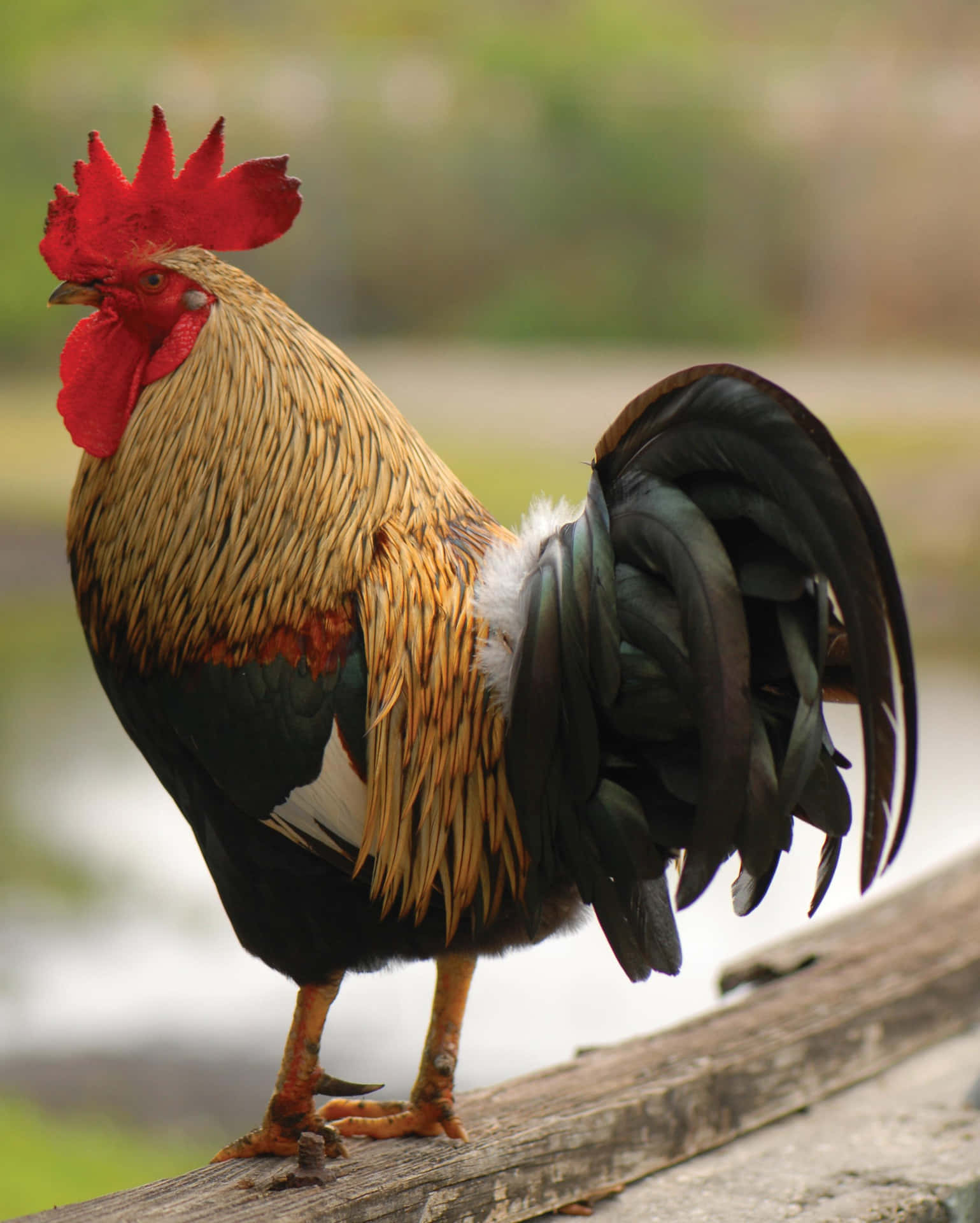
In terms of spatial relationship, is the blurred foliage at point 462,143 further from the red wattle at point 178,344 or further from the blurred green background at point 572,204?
→ the red wattle at point 178,344

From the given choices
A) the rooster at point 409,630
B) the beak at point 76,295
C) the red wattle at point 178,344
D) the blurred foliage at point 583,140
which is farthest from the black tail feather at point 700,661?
the blurred foliage at point 583,140

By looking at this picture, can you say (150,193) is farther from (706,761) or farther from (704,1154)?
(704,1154)

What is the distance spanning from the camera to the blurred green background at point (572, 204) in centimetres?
495

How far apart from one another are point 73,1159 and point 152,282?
6.84 feet

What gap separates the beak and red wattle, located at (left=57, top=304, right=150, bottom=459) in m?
0.01

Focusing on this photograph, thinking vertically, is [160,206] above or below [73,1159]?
above

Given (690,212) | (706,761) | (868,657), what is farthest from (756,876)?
(690,212)

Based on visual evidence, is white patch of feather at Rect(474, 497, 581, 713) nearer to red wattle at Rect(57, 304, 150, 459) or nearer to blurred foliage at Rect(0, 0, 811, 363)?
red wattle at Rect(57, 304, 150, 459)

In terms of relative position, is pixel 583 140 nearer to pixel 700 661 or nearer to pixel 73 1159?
pixel 73 1159

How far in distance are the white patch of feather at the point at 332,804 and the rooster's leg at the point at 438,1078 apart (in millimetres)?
278

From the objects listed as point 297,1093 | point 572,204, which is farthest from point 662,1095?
point 572,204

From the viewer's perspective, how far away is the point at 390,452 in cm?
137

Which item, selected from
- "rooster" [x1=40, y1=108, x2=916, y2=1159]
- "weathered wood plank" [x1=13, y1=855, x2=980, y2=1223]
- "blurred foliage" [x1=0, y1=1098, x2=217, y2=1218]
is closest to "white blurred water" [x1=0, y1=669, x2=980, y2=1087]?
"blurred foliage" [x1=0, y1=1098, x2=217, y2=1218]

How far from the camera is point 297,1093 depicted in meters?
1.38
